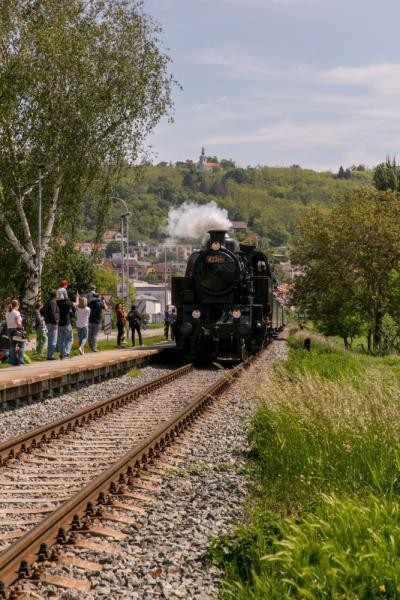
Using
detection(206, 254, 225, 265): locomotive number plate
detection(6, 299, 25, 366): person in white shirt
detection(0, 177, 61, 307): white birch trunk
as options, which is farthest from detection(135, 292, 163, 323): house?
detection(6, 299, 25, 366): person in white shirt

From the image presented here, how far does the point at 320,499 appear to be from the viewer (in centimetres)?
707

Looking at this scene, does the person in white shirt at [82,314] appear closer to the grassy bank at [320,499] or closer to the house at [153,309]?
the grassy bank at [320,499]

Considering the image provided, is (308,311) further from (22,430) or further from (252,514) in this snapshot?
(252,514)

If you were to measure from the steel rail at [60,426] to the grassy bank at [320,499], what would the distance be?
2.78 metres

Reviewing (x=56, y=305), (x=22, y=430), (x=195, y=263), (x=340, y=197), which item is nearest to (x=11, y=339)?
(x=56, y=305)

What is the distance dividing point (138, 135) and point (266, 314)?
27.4 ft

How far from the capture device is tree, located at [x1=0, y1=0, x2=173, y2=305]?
2844cm

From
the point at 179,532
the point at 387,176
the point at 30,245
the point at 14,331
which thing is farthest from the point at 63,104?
the point at 387,176

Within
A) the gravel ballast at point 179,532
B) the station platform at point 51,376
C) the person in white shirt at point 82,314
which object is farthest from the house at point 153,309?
the gravel ballast at point 179,532

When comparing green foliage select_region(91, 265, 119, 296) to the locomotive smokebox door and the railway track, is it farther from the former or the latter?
the railway track

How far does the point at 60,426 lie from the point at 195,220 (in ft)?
82.3

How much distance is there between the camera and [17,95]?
93.3 ft

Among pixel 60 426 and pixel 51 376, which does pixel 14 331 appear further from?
pixel 60 426

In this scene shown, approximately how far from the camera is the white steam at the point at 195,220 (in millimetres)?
35906
